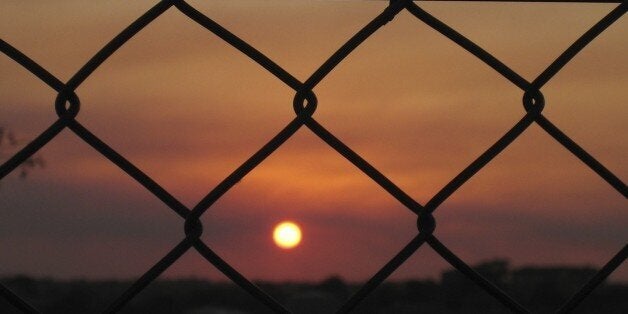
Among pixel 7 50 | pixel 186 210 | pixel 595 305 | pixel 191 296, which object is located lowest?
pixel 186 210

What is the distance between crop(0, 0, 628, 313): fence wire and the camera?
4.38 ft

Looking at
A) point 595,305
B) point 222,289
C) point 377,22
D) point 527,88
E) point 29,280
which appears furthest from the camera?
point 222,289

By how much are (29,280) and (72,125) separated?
0.45 m

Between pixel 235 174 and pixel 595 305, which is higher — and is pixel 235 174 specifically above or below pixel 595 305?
below

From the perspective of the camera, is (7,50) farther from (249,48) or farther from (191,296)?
(191,296)

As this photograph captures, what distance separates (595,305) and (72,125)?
3860cm

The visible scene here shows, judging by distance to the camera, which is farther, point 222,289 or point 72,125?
point 222,289

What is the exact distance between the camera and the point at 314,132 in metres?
1.42

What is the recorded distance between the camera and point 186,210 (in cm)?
140

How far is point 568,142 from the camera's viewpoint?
153 centimetres

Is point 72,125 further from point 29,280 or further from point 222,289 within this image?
point 222,289

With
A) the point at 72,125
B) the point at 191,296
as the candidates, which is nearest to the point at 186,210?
the point at 72,125

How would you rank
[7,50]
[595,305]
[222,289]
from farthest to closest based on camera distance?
[222,289]
[595,305]
[7,50]

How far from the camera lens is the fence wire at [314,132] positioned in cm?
134
